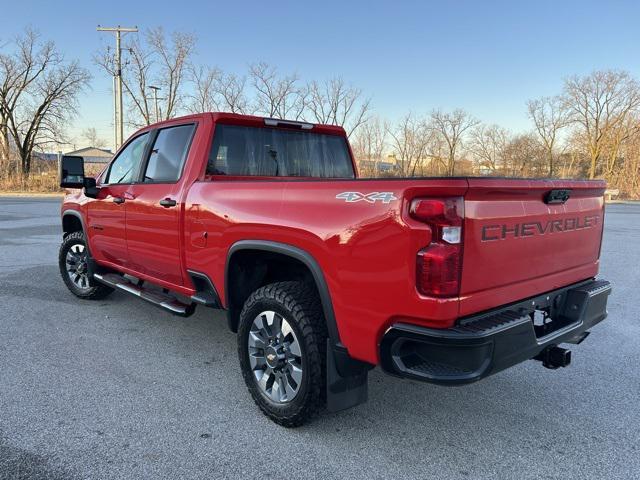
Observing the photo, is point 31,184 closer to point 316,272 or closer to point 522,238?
point 316,272

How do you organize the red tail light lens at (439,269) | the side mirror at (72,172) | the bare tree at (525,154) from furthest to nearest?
the bare tree at (525,154), the side mirror at (72,172), the red tail light lens at (439,269)

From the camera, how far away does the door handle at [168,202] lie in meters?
3.73

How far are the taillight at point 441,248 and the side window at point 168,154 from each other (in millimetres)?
2401

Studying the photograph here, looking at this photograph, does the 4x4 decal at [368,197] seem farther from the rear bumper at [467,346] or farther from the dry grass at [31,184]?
the dry grass at [31,184]

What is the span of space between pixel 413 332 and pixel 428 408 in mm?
1240

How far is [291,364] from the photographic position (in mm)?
2900

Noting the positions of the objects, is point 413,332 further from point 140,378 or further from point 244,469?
point 140,378

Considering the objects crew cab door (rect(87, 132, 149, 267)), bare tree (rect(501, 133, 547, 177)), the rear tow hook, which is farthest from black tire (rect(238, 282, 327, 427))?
bare tree (rect(501, 133, 547, 177))

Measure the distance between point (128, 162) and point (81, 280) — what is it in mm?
1822

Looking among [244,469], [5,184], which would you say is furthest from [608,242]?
[5,184]

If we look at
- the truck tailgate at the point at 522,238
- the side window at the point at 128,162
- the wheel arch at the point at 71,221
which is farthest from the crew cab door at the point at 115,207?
the truck tailgate at the point at 522,238

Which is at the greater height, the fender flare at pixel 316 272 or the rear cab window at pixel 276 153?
the rear cab window at pixel 276 153

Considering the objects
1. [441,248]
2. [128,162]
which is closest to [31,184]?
[128,162]

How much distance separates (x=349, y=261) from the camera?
2.45m
